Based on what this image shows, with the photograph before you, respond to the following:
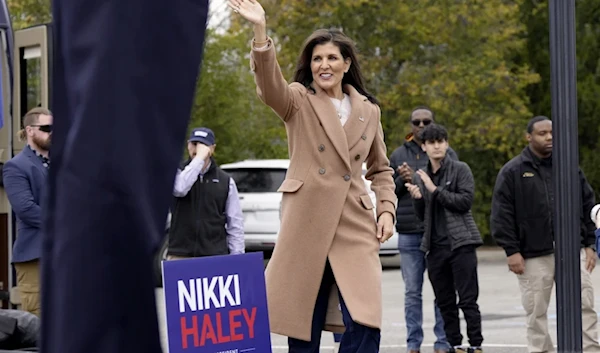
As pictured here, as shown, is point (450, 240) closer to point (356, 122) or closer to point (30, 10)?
point (356, 122)

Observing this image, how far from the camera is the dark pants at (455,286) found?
10.1 metres

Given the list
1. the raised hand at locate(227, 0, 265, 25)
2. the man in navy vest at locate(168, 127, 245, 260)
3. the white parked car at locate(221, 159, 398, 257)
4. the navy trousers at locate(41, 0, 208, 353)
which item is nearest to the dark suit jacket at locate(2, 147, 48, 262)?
the man in navy vest at locate(168, 127, 245, 260)

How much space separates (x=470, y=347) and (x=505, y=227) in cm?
124

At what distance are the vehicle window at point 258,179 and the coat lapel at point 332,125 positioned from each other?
1365cm

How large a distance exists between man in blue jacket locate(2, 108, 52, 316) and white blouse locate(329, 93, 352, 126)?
10.2ft

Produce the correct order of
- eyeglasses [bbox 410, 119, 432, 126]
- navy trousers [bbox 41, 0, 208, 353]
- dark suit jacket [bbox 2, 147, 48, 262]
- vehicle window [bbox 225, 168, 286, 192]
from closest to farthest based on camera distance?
navy trousers [bbox 41, 0, 208, 353], dark suit jacket [bbox 2, 147, 48, 262], eyeglasses [bbox 410, 119, 432, 126], vehicle window [bbox 225, 168, 286, 192]

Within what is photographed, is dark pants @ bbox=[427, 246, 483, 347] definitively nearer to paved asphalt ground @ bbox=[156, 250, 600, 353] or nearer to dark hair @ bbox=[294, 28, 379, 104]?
paved asphalt ground @ bbox=[156, 250, 600, 353]

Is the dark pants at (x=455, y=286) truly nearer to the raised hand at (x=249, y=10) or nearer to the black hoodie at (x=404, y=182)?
the black hoodie at (x=404, y=182)

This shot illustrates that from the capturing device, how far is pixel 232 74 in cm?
2450

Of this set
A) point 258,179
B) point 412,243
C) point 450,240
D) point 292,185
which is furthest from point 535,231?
point 258,179

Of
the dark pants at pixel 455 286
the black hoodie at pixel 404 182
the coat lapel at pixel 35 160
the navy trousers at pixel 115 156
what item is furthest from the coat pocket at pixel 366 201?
the navy trousers at pixel 115 156

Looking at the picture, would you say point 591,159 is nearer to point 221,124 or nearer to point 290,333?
point 221,124

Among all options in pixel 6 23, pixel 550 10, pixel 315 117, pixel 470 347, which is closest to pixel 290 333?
pixel 315 117

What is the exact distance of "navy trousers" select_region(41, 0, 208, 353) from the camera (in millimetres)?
1811
